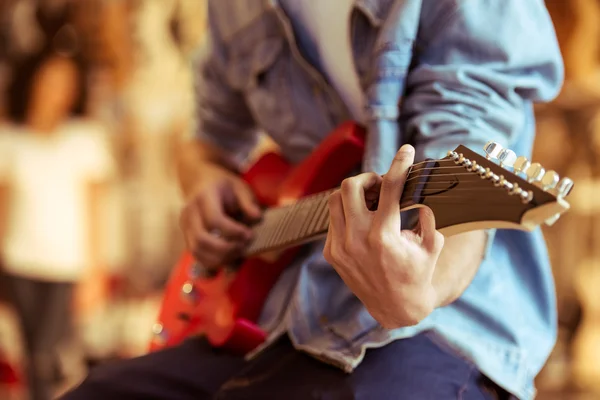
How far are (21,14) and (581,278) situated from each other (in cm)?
238

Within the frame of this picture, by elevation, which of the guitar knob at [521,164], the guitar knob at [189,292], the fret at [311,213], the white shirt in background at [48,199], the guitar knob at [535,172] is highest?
the guitar knob at [535,172]

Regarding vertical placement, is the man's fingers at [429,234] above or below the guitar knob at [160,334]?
above

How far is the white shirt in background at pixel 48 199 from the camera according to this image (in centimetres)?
244

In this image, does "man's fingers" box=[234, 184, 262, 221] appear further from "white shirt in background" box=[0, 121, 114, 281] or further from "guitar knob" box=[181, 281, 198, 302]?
"white shirt in background" box=[0, 121, 114, 281]

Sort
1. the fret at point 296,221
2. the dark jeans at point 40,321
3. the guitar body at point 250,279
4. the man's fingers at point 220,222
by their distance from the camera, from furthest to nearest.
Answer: the dark jeans at point 40,321
the man's fingers at point 220,222
the guitar body at point 250,279
the fret at point 296,221

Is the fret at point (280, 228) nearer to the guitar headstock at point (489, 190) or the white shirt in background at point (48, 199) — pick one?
the guitar headstock at point (489, 190)

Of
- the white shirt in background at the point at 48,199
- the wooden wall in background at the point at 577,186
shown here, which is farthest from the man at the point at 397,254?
the white shirt in background at the point at 48,199

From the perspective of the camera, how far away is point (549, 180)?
1.60ft

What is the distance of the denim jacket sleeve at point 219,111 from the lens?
3.72ft

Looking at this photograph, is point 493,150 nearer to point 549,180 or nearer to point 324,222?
point 549,180

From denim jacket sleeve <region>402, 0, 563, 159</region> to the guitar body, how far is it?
108mm

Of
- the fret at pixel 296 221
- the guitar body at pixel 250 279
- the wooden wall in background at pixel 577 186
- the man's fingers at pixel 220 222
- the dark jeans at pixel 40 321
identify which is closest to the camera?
the fret at pixel 296 221

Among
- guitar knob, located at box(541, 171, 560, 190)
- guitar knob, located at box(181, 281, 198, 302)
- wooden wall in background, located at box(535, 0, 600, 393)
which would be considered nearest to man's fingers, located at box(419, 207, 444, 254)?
guitar knob, located at box(541, 171, 560, 190)

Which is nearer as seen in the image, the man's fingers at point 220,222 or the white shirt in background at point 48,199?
the man's fingers at point 220,222
